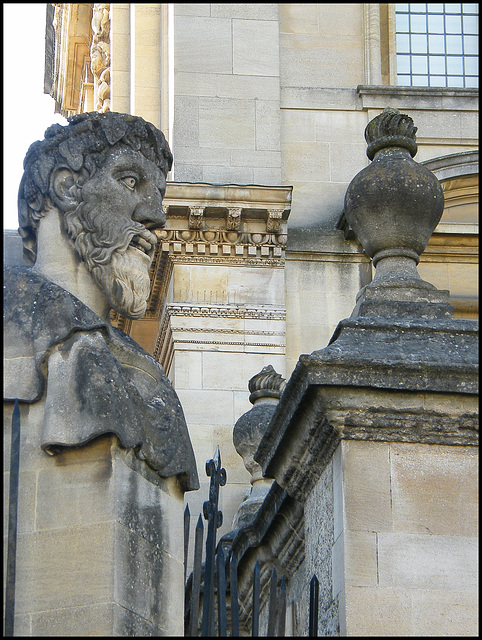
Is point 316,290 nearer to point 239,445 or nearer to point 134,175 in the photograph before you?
point 239,445

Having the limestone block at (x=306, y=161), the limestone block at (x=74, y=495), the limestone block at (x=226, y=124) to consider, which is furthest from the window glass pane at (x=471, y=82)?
the limestone block at (x=74, y=495)

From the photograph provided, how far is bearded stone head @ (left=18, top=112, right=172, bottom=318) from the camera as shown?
6.26 metres

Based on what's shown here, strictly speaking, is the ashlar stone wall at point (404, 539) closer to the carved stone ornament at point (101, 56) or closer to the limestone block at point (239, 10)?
the limestone block at point (239, 10)

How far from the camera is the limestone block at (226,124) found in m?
18.7

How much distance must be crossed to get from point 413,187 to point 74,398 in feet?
7.60

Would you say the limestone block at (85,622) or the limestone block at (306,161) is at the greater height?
the limestone block at (306,161)

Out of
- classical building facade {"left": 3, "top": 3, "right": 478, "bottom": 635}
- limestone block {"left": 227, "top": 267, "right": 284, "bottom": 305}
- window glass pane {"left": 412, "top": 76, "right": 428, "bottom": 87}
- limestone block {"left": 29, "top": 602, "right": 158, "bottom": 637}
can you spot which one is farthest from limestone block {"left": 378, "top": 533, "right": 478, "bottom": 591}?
window glass pane {"left": 412, "top": 76, "right": 428, "bottom": 87}

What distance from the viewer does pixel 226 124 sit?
18.8m

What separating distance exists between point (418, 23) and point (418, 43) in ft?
1.29

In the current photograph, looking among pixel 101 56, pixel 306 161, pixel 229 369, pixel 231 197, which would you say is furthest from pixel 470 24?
pixel 229 369

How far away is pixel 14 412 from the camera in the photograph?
5492 millimetres

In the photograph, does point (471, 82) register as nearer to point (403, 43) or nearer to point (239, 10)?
point (403, 43)

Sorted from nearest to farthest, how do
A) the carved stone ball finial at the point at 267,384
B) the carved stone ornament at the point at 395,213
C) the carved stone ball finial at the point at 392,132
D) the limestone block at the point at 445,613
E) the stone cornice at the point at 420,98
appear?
the limestone block at the point at 445,613, the carved stone ornament at the point at 395,213, the carved stone ball finial at the point at 392,132, the carved stone ball finial at the point at 267,384, the stone cornice at the point at 420,98

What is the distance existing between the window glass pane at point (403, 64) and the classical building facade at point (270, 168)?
0.03 m
